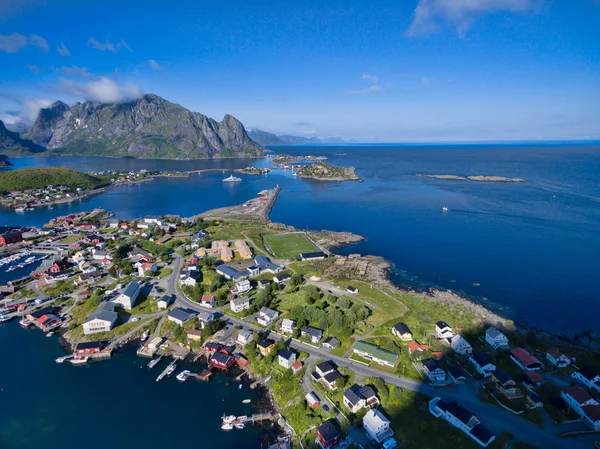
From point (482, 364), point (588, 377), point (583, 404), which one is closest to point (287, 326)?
point (482, 364)

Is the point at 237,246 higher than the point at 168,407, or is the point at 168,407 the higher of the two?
the point at 237,246

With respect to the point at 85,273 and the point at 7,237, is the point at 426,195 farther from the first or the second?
the point at 7,237

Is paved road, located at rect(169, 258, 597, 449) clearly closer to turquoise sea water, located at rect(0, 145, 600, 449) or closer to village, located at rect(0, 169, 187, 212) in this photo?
turquoise sea water, located at rect(0, 145, 600, 449)

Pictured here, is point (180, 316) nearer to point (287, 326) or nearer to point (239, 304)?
point (239, 304)

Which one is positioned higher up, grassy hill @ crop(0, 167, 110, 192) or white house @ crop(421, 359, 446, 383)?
grassy hill @ crop(0, 167, 110, 192)

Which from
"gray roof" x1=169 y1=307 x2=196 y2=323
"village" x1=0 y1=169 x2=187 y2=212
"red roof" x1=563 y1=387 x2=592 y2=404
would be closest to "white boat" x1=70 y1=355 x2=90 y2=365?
"gray roof" x1=169 y1=307 x2=196 y2=323

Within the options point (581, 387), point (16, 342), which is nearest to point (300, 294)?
point (581, 387)
